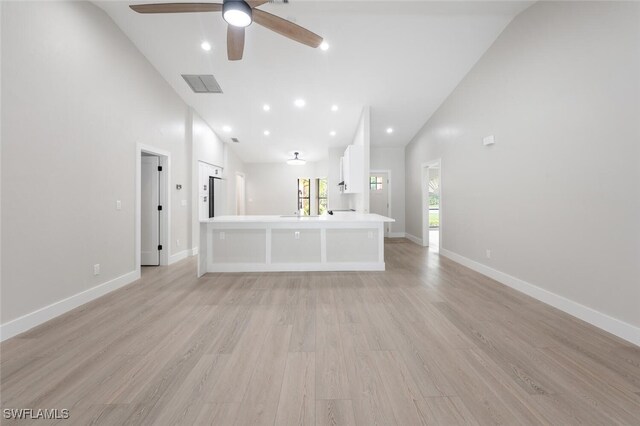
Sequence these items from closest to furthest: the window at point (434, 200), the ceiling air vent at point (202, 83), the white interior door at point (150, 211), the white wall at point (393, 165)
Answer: the ceiling air vent at point (202, 83) < the white interior door at point (150, 211) < the white wall at point (393, 165) < the window at point (434, 200)

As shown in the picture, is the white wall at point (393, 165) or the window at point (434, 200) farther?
the window at point (434, 200)

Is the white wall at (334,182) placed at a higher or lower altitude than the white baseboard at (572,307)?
higher

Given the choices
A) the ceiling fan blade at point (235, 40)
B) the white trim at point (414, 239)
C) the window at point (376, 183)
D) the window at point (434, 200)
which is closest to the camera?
the ceiling fan blade at point (235, 40)

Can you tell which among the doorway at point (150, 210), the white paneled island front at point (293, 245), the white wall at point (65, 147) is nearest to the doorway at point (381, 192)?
the white paneled island front at point (293, 245)

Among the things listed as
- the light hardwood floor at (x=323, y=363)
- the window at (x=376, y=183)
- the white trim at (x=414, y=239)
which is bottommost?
the light hardwood floor at (x=323, y=363)

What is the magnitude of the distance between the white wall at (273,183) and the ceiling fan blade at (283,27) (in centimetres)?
713

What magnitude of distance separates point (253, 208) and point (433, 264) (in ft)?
22.7

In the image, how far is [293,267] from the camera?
4.23 m

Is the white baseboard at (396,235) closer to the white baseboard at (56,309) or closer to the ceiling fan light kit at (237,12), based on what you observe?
the white baseboard at (56,309)

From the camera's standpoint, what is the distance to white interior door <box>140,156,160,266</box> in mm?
4688

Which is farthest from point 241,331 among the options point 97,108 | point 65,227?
point 97,108

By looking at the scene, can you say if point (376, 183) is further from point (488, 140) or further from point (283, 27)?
point (283, 27)

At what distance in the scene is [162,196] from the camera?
4.76 metres

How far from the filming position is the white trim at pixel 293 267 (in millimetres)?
4203
